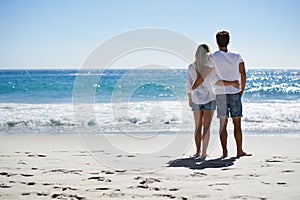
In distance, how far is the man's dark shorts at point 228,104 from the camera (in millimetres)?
5797

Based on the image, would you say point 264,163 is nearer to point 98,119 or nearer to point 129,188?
point 129,188

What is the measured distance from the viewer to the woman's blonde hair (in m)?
5.64

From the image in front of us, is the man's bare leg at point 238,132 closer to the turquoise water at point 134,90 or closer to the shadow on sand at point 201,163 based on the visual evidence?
the shadow on sand at point 201,163

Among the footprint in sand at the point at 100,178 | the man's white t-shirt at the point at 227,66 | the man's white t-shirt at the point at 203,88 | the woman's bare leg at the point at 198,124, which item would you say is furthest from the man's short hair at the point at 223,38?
the footprint in sand at the point at 100,178

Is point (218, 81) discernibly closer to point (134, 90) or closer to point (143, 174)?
point (143, 174)

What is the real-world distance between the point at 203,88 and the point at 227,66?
436 millimetres

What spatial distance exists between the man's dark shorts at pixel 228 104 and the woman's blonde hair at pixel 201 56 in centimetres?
49

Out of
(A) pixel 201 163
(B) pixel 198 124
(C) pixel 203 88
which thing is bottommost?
(A) pixel 201 163

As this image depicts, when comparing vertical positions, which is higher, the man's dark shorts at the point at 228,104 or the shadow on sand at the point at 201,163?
the man's dark shorts at the point at 228,104

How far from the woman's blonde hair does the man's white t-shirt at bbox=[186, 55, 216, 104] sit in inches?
2.8

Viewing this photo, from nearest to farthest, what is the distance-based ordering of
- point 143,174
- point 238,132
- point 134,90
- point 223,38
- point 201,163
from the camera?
point 143,174, point 201,163, point 223,38, point 238,132, point 134,90

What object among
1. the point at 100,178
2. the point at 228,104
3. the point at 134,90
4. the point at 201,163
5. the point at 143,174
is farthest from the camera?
the point at 134,90

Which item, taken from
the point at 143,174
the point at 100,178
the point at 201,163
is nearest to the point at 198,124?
the point at 201,163

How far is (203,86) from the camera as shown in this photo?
5762 millimetres
